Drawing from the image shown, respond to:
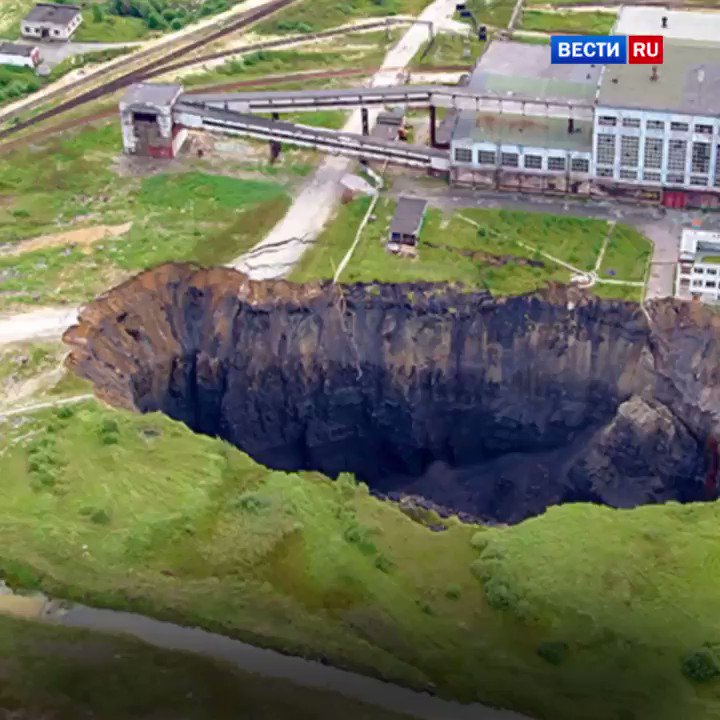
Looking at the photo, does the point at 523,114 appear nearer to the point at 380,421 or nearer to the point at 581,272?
the point at 581,272

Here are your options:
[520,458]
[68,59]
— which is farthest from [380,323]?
[68,59]

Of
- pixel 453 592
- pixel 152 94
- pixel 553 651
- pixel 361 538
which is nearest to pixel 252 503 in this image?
pixel 361 538

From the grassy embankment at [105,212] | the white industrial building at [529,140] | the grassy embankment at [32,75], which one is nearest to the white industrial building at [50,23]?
the grassy embankment at [32,75]

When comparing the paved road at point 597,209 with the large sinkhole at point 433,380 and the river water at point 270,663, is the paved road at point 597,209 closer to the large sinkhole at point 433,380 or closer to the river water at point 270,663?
the large sinkhole at point 433,380

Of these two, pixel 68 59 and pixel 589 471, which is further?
pixel 68 59

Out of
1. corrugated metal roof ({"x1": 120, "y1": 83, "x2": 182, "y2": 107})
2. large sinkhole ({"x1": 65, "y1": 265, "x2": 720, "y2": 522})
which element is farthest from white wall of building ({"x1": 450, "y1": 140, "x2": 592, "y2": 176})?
corrugated metal roof ({"x1": 120, "y1": 83, "x2": 182, "y2": 107})

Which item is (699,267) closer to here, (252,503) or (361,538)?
(361,538)
